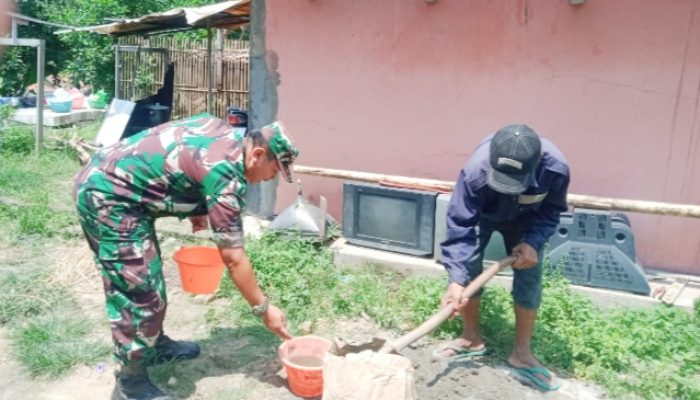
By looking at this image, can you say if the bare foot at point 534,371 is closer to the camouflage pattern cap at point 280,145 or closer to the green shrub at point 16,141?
the camouflage pattern cap at point 280,145

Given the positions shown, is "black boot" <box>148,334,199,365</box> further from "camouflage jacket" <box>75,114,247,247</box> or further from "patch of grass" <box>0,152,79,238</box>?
"patch of grass" <box>0,152,79,238</box>

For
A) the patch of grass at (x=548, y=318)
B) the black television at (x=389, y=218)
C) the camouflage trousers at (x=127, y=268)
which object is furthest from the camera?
the black television at (x=389, y=218)

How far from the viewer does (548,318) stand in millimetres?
4543

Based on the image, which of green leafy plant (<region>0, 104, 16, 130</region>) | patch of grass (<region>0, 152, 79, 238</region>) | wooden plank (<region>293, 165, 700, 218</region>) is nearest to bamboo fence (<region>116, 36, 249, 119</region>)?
green leafy plant (<region>0, 104, 16, 130</region>)

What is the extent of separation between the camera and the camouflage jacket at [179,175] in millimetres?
3076

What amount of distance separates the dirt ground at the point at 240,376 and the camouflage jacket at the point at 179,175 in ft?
3.63

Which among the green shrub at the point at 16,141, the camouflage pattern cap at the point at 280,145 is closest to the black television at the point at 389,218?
the camouflage pattern cap at the point at 280,145

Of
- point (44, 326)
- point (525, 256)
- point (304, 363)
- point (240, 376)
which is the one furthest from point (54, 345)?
point (525, 256)

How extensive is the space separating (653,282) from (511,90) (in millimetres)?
2002

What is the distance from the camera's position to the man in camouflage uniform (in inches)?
122

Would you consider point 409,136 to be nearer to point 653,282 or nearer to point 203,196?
point 653,282

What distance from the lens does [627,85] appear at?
5363mm

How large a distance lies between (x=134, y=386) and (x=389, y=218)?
2.88 meters

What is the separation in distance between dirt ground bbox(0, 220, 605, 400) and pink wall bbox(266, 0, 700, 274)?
2150 millimetres
